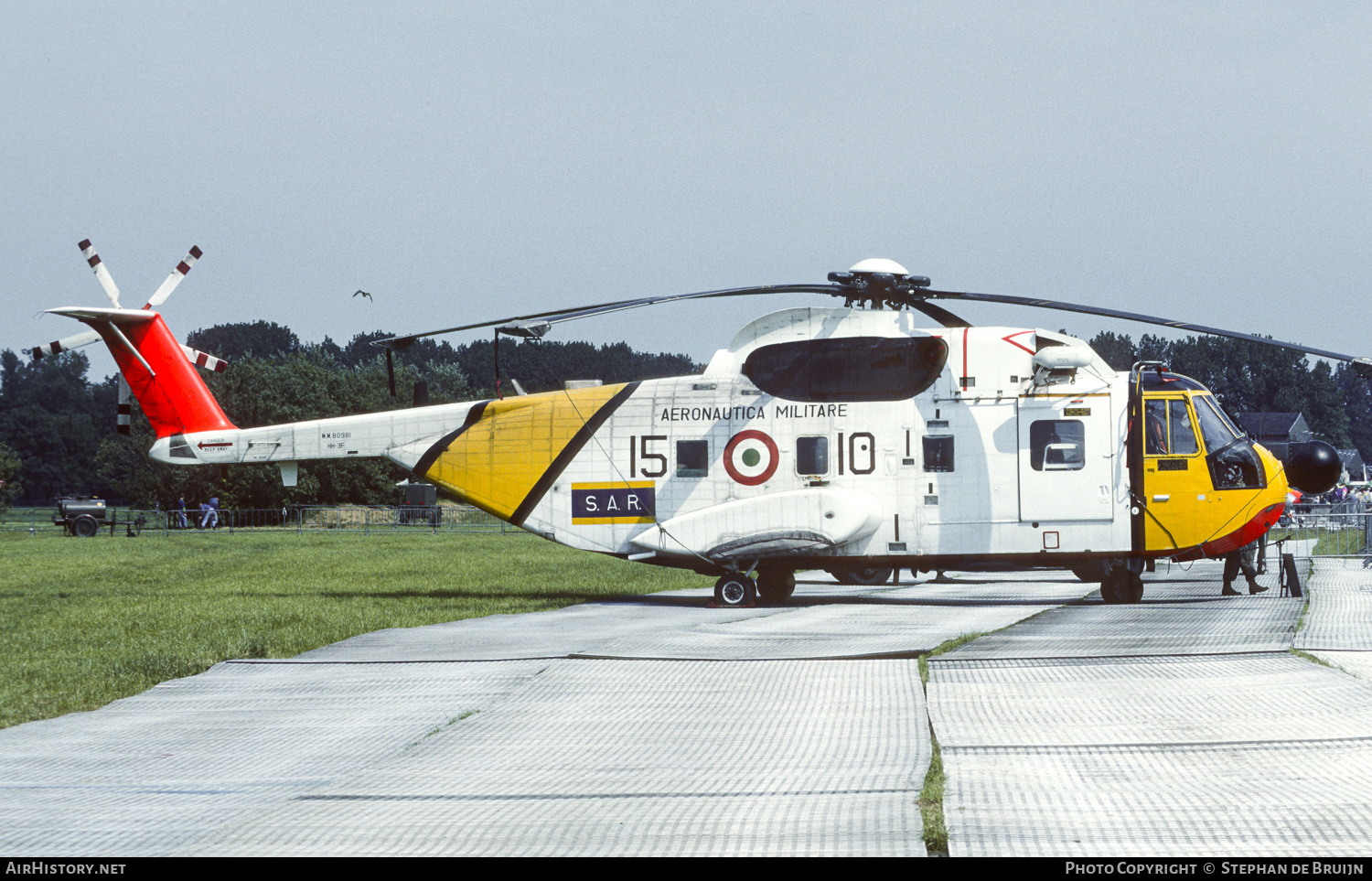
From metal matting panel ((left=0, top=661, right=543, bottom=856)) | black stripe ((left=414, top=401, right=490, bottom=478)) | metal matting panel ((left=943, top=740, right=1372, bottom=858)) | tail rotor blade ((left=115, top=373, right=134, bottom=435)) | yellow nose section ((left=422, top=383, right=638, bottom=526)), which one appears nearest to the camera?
metal matting panel ((left=943, top=740, right=1372, bottom=858))

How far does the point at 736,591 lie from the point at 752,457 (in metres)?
1.92

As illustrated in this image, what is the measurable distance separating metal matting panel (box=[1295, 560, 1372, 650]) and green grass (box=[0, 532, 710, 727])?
29.6 ft

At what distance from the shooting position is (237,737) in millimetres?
7656

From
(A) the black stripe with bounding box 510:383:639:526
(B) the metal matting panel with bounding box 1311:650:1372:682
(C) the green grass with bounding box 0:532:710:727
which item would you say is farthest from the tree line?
(B) the metal matting panel with bounding box 1311:650:1372:682

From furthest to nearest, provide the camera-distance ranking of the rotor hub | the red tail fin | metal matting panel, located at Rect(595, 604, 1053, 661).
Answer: the red tail fin
the rotor hub
metal matting panel, located at Rect(595, 604, 1053, 661)

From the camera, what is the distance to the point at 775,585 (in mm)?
18359

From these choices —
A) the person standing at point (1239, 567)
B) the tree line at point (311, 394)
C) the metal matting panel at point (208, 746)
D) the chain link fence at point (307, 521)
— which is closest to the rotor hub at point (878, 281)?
the person standing at point (1239, 567)

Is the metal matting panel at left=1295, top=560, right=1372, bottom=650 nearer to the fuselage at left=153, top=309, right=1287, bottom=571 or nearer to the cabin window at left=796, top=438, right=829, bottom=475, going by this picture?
the fuselage at left=153, top=309, right=1287, bottom=571

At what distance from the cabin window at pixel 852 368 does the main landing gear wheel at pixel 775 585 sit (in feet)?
8.35

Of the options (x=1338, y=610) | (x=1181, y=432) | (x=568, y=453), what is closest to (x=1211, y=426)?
(x=1181, y=432)

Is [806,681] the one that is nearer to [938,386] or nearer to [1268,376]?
[938,386]

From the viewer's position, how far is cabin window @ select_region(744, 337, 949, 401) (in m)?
17.5

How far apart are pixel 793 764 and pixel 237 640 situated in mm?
7773

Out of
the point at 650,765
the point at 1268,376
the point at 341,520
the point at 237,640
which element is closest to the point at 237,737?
the point at 650,765
